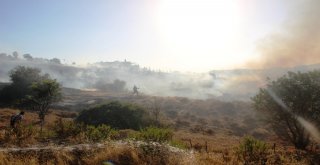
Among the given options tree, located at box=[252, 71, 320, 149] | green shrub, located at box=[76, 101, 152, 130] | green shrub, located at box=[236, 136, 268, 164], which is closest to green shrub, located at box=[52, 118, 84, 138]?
green shrub, located at box=[236, 136, 268, 164]

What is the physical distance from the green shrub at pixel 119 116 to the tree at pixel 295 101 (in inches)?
668

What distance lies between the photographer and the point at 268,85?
30.7m

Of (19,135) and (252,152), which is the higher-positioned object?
(252,152)

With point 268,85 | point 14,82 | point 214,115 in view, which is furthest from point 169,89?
point 268,85

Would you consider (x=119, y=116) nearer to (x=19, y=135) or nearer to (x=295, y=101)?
(x=295, y=101)

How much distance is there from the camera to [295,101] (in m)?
28.5

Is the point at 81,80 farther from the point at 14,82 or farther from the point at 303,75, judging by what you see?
the point at 303,75

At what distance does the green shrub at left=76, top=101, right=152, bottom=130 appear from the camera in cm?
4156

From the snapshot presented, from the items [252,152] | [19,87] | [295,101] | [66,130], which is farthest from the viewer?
[19,87]

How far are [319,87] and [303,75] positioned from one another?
174cm

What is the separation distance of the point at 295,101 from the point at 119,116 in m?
22.7

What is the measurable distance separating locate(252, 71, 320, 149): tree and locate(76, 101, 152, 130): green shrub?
17.0 meters

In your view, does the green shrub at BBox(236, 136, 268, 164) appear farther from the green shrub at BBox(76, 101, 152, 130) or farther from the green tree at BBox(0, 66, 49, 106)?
the green tree at BBox(0, 66, 49, 106)

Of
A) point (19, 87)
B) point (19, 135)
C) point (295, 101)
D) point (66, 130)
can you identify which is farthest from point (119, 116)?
point (19, 87)
